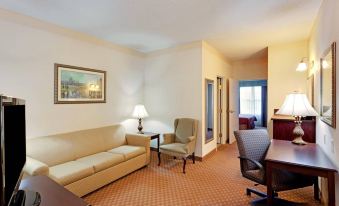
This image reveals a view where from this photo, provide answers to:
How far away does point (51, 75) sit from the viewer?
3037 mm

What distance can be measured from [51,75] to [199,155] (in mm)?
3184

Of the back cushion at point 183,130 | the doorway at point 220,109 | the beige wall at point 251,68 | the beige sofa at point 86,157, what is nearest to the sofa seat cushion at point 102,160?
the beige sofa at point 86,157

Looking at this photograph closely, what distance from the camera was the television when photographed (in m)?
0.99

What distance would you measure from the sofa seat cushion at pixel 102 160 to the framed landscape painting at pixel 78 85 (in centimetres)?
104

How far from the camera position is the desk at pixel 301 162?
171 centimetres

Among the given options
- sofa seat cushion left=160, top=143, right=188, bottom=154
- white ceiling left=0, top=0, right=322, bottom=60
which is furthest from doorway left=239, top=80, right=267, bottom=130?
sofa seat cushion left=160, top=143, right=188, bottom=154

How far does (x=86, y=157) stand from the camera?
312 centimetres

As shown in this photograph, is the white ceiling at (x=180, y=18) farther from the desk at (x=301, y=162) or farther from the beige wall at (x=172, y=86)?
Result: the desk at (x=301, y=162)

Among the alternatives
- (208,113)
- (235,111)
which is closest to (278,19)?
(208,113)

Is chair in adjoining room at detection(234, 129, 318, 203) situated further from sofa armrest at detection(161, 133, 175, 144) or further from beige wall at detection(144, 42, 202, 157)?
Answer: sofa armrest at detection(161, 133, 175, 144)

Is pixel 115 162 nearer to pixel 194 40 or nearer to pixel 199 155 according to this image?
pixel 199 155

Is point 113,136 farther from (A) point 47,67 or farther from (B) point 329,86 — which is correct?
(B) point 329,86

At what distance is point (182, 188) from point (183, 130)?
1388 mm

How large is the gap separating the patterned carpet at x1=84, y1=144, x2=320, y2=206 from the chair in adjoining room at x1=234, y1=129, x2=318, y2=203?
284 mm
